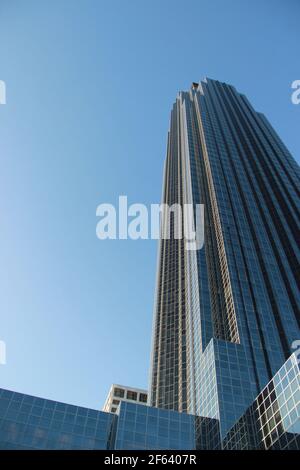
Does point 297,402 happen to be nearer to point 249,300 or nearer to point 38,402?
point 38,402

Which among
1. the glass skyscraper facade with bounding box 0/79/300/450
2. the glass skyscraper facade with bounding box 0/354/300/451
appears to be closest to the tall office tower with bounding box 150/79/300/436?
the glass skyscraper facade with bounding box 0/79/300/450

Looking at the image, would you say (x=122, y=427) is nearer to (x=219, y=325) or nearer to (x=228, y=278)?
(x=219, y=325)

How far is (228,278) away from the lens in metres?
81.8

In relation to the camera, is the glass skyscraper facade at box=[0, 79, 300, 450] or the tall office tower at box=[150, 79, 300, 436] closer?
the glass skyscraper facade at box=[0, 79, 300, 450]

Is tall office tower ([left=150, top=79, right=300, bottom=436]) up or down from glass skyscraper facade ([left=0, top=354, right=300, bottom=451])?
up

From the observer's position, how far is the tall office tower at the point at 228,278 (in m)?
65.8

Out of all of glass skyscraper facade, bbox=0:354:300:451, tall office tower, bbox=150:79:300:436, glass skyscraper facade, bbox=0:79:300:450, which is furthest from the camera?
tall office tower, bbox=150:79:300:436

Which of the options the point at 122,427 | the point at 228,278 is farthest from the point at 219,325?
the point at 122,427

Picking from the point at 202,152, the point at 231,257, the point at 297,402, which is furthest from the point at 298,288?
the point at 202,152

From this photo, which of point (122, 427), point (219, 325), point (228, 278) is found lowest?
point (122, 427)

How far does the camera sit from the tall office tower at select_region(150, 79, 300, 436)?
65812 millimetres

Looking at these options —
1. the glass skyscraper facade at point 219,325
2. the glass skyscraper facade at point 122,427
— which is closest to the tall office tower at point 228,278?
the glass skyscraper facade at point 219,325

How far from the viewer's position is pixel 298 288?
3393 inches

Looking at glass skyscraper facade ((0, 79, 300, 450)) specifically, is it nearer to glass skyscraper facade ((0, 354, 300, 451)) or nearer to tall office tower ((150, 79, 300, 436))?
glass skyscraper facade ((0, 354, 300, 451))
